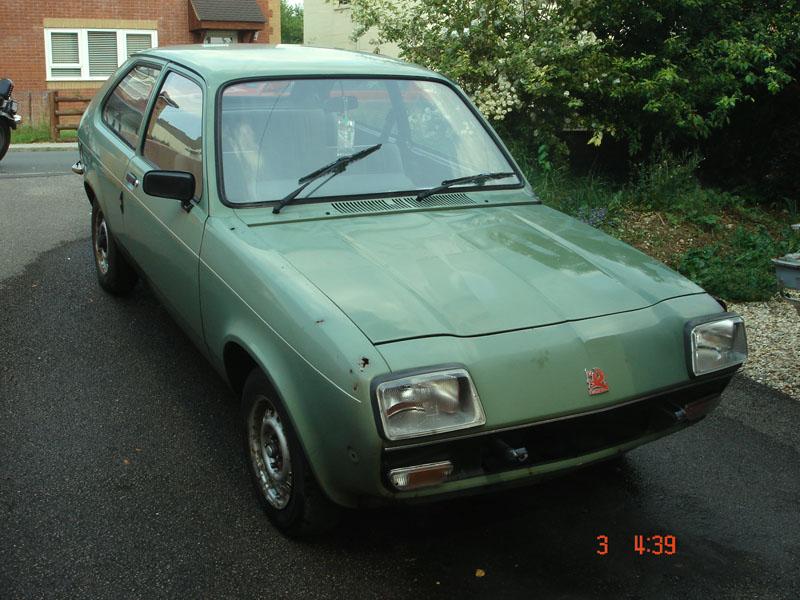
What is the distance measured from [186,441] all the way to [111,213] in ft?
6.19

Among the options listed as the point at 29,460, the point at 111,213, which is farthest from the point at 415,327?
the point at 111,213

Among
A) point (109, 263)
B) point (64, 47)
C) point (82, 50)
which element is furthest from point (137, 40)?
point (109, 263)

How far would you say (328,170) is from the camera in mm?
4262

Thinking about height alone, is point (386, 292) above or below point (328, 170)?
below

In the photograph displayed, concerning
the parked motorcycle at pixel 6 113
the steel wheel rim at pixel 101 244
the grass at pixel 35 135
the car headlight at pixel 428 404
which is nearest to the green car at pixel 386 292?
the car headlight at pixel 428 404

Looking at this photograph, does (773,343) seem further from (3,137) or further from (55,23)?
(55,23)

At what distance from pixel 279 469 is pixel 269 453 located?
8cm

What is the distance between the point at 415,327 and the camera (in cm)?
313

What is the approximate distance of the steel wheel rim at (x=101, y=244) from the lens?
20.4 ft

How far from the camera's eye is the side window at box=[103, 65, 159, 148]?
532cm

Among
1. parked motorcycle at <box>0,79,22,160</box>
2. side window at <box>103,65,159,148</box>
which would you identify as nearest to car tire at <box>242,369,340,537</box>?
side window at <box>103,65,159,148</box>

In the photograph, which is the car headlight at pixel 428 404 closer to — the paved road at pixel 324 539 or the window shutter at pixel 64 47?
the paved road at pixel 324 539

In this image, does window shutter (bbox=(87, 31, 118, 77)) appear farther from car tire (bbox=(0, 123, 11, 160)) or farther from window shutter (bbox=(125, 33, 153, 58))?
car tire (bbox=(0, 123, 11, 160))

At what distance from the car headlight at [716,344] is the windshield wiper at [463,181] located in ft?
4.81
